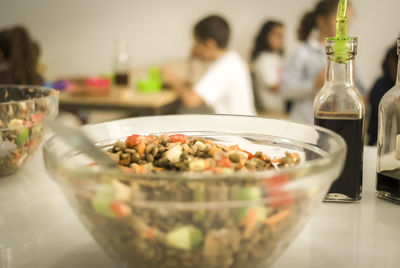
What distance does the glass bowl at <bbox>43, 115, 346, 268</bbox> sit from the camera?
0.37 metres

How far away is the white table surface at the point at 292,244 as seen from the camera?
0.52 m

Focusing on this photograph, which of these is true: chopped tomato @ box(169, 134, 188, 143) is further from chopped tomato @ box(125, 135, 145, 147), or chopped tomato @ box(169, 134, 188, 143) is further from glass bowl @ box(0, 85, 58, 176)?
glass bowl @ box(0, 85, 58, 176)

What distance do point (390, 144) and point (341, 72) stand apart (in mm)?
135

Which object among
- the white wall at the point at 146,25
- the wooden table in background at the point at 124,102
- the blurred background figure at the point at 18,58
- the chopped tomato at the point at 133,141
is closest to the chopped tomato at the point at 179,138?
the chopped tomato at the point at 133,141

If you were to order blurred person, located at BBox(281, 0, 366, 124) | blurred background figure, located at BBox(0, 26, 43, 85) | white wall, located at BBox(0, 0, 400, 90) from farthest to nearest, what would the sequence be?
white wall, located at BBox(0, 0, 400, 90)
blurred background figure, located at BBox(0, 26, 43, 85)
blurred person, located at BBox(281, 0, 366, 124)

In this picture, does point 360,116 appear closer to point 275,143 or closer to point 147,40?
point 275,143

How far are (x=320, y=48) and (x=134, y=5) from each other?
2894 mm

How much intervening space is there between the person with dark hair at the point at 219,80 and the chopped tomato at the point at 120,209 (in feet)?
8.40

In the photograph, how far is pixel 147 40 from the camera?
5.18m

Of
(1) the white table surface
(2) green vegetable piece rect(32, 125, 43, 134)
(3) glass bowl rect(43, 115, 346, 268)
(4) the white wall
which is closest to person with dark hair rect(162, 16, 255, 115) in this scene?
(4) the white wall

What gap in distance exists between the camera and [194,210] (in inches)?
14.9

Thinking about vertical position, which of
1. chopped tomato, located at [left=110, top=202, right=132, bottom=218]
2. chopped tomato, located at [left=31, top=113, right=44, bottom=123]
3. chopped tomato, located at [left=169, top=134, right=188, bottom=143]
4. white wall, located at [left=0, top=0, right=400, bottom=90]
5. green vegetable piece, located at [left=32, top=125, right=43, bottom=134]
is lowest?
chopped tomato, located at [left=110, top=202, right=132, bottom=218]

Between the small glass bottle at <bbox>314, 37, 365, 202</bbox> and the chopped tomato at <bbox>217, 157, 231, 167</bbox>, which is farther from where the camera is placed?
the small glass bottle at <bbox>314, 37, 365, 202</bbox>

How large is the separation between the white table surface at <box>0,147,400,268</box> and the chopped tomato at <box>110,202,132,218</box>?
0.15 metres
